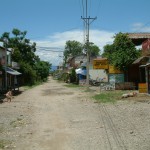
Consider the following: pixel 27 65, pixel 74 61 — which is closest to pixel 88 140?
pixel 27 65

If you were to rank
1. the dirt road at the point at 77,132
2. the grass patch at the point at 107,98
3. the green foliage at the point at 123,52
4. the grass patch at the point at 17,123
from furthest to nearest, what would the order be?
the green foliage at the point at 123,52 < the grass patch at the point at 107,98 < the grass patch at the point at 17,123 < the dirt road at the point at 77,132

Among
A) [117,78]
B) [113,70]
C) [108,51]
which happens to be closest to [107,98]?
[113,70]

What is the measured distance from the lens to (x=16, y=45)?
66188 mm

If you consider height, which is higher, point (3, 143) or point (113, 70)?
point (113, 70)

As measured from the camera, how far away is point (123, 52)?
40.8 m

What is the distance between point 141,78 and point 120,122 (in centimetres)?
2701

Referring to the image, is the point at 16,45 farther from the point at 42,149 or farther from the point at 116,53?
the point at 42,149

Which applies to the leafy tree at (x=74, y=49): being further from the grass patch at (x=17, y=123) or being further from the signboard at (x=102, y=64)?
the grass patch at (x=17, y=123)

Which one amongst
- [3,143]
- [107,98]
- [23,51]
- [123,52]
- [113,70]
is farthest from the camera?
[23,51]

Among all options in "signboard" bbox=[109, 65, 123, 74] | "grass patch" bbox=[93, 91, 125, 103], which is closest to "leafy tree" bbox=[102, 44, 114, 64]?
"signboard" bbox=[109, 65, 123, 74]

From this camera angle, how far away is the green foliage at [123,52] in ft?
133

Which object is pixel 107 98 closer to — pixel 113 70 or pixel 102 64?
pixel 113 70

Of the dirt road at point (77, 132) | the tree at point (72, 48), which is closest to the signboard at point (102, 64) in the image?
the dirt road at point (77, 132)

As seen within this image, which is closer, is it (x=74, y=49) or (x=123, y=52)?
(x=123, y=52)
